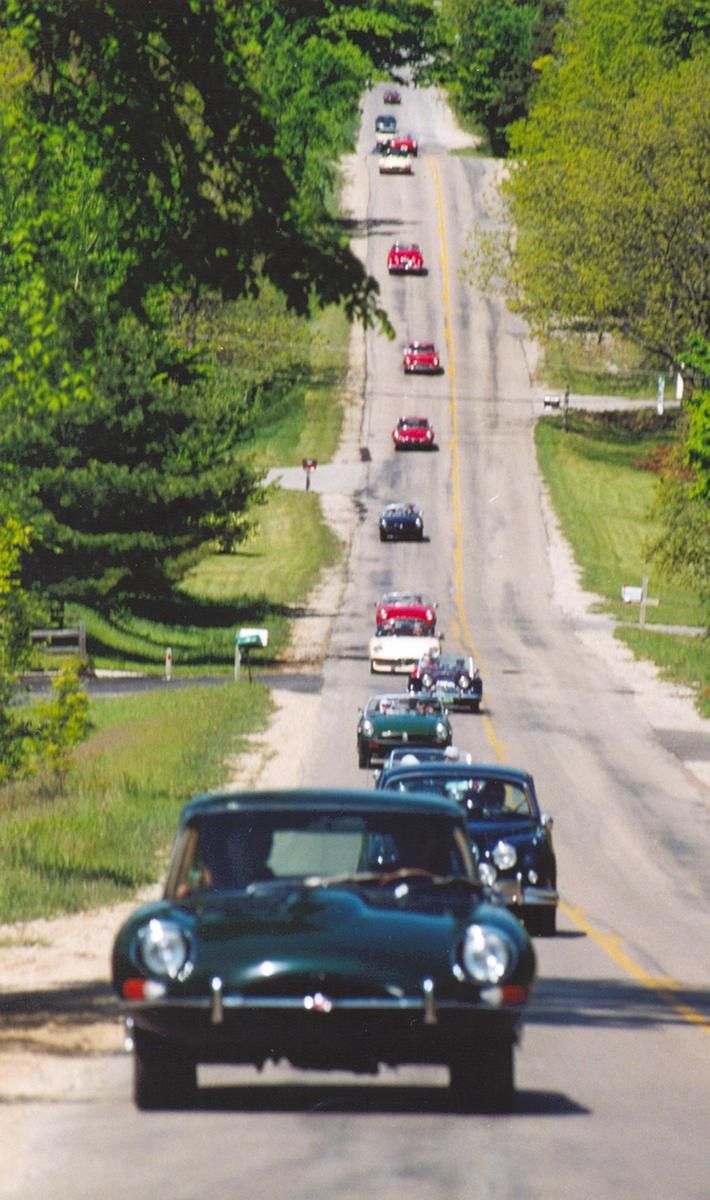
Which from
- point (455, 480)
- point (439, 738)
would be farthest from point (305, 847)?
point (455, 480)

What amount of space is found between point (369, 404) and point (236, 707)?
54590mm

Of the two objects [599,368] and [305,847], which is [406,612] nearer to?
[599,368]

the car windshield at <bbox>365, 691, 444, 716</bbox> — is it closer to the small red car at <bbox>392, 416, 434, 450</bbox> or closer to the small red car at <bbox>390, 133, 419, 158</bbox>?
the small red car at <bbox>392, 416, 434, 450</bbox>

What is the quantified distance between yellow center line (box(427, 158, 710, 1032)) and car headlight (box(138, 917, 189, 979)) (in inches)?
226

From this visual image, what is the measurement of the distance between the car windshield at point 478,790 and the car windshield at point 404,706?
19.7m

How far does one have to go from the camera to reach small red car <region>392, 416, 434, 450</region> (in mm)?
97312

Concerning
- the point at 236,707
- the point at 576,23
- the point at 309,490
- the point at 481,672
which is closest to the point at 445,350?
the point at 309,490

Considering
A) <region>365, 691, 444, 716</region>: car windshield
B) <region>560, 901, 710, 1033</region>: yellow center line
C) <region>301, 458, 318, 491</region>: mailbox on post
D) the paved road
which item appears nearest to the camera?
the paved road

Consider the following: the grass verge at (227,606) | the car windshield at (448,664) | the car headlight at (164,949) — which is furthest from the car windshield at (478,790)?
the grass verge at (227,606)

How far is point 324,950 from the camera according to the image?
10.6 metres

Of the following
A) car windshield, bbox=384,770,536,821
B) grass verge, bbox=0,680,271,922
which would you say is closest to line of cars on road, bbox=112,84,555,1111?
car windshield, bbox=384,770,536,821

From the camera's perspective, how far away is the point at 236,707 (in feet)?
169

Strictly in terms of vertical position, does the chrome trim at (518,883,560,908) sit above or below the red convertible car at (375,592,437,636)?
above

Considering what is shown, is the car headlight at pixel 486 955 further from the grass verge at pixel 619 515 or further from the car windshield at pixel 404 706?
the grass verge at pixel 619 515
